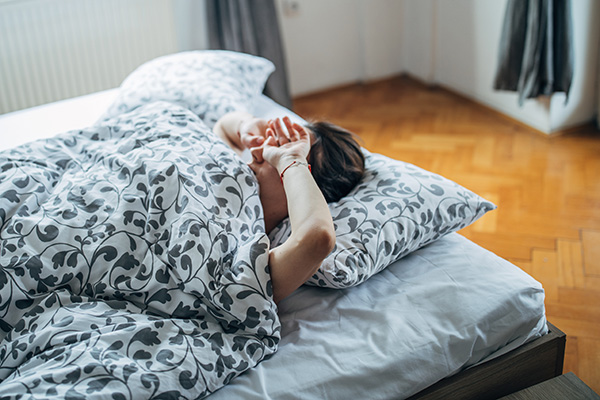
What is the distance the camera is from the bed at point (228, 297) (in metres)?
1.08

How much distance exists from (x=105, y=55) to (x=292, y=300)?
212 centimetres

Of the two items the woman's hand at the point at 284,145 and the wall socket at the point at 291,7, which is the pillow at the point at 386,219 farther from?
the wall socket at the point at 291,7

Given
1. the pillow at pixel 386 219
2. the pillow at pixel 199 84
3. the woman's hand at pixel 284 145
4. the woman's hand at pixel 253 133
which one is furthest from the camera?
the pillow at pixel 199 84

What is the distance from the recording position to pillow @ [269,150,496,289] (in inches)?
49.4

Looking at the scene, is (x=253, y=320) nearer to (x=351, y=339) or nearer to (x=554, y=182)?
(x=351, y=339)

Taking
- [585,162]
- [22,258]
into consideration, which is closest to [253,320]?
[22,258]

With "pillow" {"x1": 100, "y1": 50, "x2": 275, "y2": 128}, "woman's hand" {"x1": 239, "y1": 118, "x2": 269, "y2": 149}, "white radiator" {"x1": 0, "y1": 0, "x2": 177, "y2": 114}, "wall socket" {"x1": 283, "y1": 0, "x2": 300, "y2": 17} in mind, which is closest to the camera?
"woman's hand" {"x1": 239, "y1": 118, "x2": 269, "y2": 149}

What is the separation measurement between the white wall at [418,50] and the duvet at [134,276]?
6.68 ft

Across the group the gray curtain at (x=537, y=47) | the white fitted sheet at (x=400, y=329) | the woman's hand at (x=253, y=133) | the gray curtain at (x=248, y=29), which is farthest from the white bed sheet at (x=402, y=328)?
the gray curtain at (x=248, y=29)

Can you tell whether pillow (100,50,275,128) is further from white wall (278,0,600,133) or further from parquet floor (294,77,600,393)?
white wall (278,0,600,133)

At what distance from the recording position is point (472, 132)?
9.82 feet

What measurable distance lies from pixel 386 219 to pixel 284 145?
1.04ft

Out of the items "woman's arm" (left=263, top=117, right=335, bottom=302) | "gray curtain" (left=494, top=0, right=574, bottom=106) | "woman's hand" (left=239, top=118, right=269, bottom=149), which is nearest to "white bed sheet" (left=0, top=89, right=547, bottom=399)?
"woman's arm" (left=263, top=117, right=335, bottom=302)

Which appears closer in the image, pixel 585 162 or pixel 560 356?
pixel 560 356
